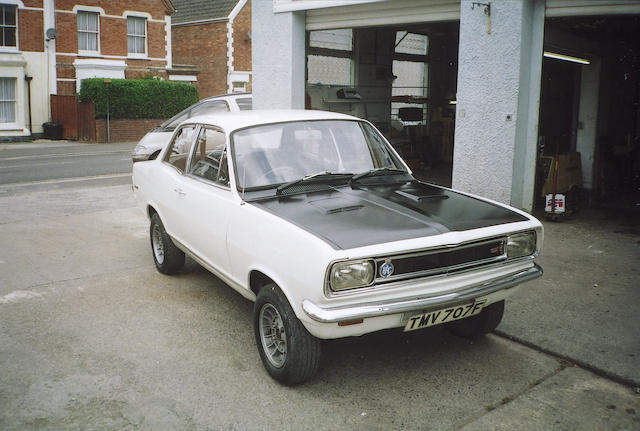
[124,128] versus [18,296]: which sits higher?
[124,128]

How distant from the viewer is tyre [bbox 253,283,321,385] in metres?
3.78

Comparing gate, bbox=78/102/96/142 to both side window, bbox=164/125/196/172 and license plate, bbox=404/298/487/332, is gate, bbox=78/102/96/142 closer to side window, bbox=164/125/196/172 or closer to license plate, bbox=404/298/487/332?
side window, bbox=164/125/196/172

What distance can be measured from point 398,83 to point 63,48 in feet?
58.5

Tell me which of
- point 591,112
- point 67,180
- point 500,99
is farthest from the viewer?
point 67,180

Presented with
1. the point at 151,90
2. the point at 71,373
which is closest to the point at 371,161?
the point at 71,373

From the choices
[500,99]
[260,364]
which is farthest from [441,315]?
[500,99]

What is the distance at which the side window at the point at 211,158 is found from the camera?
194 inches

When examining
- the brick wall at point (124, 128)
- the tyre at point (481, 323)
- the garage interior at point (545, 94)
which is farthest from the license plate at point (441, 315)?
the brick wall at point (124, 128)

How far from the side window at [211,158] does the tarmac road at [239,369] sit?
121cm

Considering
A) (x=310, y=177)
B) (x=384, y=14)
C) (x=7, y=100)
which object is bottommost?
(x=310, y=177)

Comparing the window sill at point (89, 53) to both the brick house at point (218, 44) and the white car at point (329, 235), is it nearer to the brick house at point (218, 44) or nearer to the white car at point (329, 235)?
the brick house at point (218, 44)

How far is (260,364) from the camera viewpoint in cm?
432

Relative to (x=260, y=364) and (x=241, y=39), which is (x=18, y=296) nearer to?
(x=260, y=364)

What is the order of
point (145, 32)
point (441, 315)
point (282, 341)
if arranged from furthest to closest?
point (145, 32), point (282, 341), point (441, 315)
